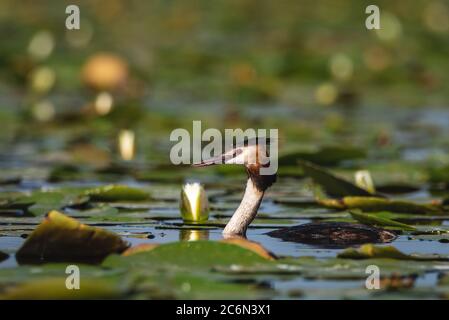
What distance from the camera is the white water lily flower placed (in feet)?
23.5

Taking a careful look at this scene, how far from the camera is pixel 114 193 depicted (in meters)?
8.06

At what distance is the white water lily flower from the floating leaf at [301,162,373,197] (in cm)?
101

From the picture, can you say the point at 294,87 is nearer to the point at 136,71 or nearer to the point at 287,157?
the point at 136,71

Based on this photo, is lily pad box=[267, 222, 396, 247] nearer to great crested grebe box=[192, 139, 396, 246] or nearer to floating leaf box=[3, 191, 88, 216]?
great crested grebe box=[192, 139, 396, 246]

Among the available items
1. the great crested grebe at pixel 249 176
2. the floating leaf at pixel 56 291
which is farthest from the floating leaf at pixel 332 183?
the floating leaf at pixel 56 291

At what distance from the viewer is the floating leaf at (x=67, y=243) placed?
5.77 metres

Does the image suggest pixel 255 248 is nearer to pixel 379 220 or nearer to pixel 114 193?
pixel 379 220

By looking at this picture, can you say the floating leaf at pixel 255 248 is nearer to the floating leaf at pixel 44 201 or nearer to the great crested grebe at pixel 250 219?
the great crested grebe at pixel 250 219

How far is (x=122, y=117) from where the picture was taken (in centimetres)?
1304

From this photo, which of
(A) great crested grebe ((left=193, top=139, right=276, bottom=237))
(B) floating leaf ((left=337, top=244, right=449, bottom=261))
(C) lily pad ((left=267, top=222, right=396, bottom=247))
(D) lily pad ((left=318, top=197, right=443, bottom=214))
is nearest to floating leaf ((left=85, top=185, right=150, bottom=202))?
(A) great crested grebe ((left=193, top=139, right=276, bottom=237))

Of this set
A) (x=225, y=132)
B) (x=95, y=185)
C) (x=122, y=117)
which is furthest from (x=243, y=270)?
(x=122, y=117)

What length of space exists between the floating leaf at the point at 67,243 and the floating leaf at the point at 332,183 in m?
2.44

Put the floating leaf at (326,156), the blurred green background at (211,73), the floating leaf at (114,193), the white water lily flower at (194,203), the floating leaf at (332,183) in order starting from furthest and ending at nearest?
the blurred green background at (211,73) → the floating leaf at (326,156) → the floating leaf at (114,193) → the floating leaf at (332,183) → the white water lily flower at (194,203)
